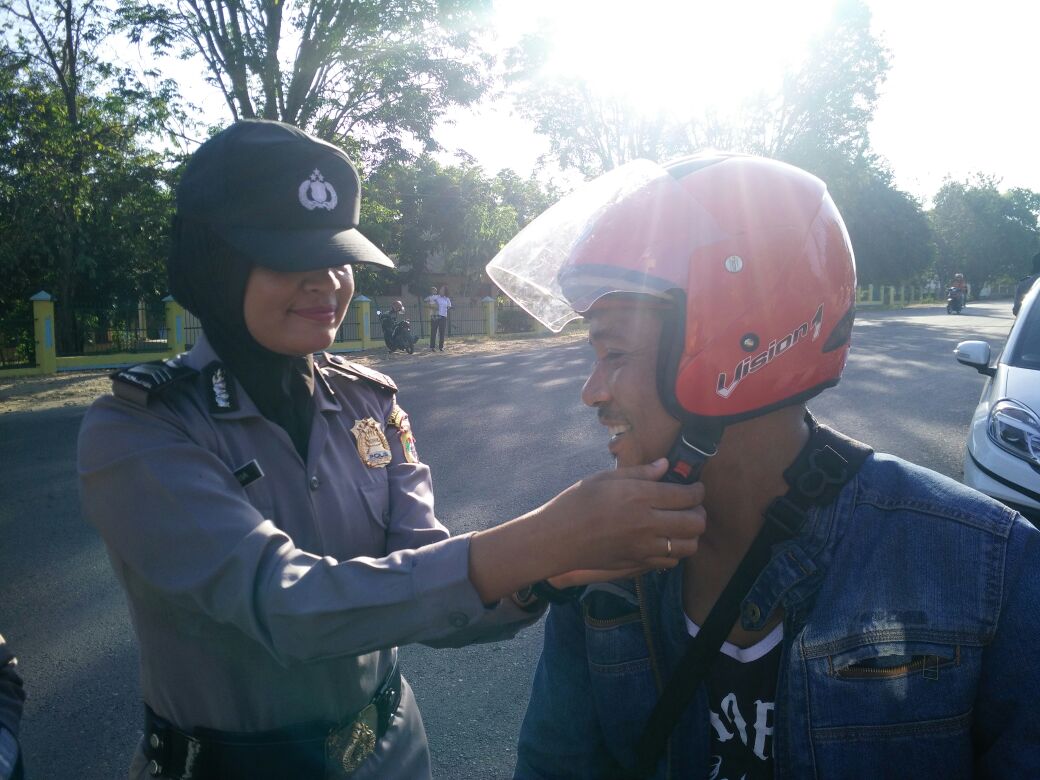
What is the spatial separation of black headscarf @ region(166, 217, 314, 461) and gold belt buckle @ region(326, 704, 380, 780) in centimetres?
54

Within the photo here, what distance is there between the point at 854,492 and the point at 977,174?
91.1 meters

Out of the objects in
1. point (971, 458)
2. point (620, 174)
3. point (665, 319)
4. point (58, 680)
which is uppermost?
point (620, 174)

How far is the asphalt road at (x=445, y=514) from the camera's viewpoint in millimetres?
3207

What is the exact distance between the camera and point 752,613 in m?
1.57

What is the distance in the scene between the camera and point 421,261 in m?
37.6

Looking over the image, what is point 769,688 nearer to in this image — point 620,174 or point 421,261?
point 620,174

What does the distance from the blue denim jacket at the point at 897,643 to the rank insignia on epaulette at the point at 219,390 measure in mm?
948

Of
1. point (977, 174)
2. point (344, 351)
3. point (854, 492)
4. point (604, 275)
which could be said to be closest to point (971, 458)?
point (854, 492)

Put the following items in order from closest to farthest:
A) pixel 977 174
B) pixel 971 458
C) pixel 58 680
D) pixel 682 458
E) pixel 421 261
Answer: pixel 682 458
pixel 58 680
pixel 971 458
pixel 421 261
pixel 977 174

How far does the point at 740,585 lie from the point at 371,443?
0.83 metres

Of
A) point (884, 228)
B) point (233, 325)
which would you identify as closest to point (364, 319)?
point (233, 325)

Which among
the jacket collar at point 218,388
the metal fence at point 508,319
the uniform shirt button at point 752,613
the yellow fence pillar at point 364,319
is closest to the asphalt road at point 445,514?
the uniform shirt button at point 752,613

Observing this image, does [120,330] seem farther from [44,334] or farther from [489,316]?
[489,316]

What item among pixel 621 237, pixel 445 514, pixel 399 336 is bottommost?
pixel 445 514
